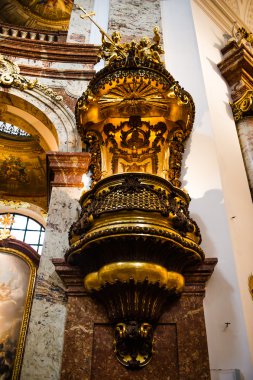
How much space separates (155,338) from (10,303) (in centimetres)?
184

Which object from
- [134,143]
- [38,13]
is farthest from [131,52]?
[38,13]

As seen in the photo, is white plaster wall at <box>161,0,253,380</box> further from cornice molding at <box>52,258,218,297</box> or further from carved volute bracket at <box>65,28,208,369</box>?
carved volute bracket at <box>65,28,208,369</box>

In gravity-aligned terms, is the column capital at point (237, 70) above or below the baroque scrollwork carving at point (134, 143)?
above

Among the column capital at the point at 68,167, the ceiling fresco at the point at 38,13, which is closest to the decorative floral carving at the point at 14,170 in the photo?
the ceiling fresco at the point at 38,13

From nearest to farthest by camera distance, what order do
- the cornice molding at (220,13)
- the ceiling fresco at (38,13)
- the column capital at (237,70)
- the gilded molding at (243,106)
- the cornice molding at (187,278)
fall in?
the cornice molding at (187,278)
the gilded molding at (243,106)
the column capital at (237,70)
the cornice molding at (220,13)
the ceiling fresco at (38,13)

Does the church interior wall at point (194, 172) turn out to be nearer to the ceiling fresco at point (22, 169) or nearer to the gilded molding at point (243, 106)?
the gilded molding at point (243, 106)

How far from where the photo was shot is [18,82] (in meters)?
4.55

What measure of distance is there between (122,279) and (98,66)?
337cm

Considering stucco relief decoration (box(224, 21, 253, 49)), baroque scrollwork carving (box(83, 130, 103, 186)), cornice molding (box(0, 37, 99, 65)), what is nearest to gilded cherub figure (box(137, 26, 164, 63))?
baroque scrollwork carving (box(83, 130, 103, 186))

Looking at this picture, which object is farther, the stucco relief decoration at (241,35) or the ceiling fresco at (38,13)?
the ceiling fresco at (38,13)

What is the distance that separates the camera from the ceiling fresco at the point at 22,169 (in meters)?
9.34

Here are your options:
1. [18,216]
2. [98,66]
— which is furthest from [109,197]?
[18,216]

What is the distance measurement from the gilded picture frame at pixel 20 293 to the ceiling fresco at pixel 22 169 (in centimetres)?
533

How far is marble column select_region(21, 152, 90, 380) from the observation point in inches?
116
